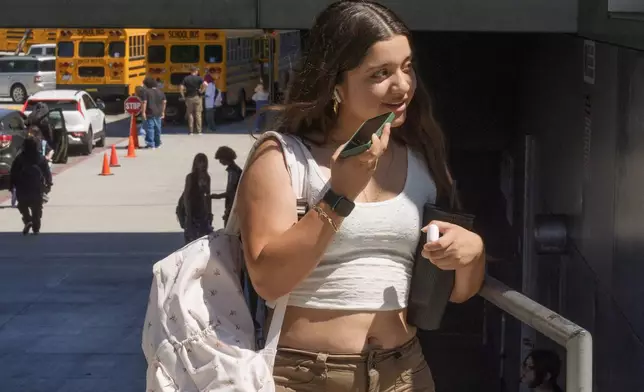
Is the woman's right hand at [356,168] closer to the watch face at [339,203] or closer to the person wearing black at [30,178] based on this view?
the watch face at [339,203]

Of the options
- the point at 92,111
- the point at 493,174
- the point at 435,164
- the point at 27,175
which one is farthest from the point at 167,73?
the point at 435,164

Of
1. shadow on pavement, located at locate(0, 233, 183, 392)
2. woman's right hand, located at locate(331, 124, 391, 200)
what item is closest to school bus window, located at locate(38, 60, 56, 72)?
shadow on pavement, located at locate(0, 233, 183, 392)

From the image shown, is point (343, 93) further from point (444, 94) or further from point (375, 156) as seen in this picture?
point (444, 94)

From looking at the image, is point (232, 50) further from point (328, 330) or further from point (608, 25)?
point (328, 330)

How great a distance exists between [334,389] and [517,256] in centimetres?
526

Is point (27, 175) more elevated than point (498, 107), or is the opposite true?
point (498, 107)

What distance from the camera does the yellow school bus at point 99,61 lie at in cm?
3400

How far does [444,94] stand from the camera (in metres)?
8.08

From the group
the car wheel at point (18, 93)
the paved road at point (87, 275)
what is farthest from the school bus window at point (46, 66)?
the paved road at point (87, 275)

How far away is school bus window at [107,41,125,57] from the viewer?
111 feet

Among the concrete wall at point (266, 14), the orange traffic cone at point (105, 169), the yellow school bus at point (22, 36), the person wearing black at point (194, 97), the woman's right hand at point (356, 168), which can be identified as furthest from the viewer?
the yellow school bus at point (22, 36)

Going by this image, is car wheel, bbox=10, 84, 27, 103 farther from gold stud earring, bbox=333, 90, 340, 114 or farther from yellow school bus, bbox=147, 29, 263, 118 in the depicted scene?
gold stud earring, bbox=333, 90, 340, 114

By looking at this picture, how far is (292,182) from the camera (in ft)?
9.41

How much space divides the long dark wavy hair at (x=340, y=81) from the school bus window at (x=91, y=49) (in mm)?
31831
